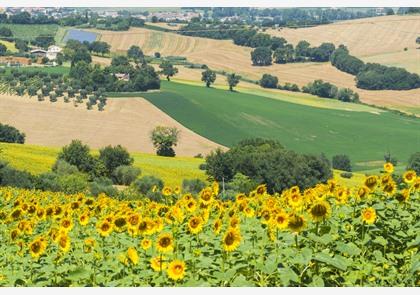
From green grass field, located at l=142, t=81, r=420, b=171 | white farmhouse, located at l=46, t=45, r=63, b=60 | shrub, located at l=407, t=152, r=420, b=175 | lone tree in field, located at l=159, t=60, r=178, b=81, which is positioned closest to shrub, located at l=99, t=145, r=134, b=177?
green grass field, located at l=142, t=81, r=420, b=171

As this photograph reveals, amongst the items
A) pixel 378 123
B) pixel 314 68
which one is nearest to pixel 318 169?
pixel 378 123

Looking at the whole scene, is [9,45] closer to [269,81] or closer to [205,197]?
[269,81]

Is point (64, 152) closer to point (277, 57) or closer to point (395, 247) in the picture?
point (395, 247)

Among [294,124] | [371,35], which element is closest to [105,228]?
[294,124]

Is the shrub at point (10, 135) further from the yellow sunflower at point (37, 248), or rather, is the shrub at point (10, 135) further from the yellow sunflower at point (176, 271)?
the yellow sunflower at point (176, 271)

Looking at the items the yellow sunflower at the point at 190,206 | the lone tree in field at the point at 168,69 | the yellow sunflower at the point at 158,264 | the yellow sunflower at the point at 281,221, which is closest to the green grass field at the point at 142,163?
the lone tree in field at the point at 168,69
